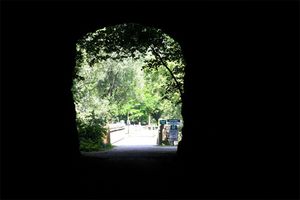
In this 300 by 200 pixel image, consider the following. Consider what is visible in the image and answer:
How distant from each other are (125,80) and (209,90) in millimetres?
40775

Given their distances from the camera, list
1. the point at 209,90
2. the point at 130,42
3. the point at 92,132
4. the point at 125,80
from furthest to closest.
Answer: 1. the point at 125,80
2. the point at 92,132
3. the point at 130,42
4. the point at 209,90

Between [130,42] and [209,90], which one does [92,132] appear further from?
[209,90]

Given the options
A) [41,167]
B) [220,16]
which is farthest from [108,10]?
[41,167]

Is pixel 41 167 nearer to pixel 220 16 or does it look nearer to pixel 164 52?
pixel 220 16

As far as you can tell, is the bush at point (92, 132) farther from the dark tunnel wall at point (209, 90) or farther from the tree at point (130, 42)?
the dark tunnel wall at point (209, 90)

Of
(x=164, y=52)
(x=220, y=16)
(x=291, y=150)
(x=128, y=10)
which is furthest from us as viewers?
(x=164, y=52)

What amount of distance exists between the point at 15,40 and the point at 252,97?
5162 mm

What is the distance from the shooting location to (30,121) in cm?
834

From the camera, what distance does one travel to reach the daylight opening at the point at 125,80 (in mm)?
17664

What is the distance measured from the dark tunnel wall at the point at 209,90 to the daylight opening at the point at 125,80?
21.8 feet

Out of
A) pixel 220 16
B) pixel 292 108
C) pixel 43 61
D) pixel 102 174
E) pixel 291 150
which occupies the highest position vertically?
pixel 220 16

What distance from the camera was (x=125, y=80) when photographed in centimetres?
5053

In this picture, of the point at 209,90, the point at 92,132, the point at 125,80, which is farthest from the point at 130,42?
the point at 125,80

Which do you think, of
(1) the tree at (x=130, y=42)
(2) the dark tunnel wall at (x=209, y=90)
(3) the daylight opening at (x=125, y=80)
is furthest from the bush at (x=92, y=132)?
(2) the dark tunnel wall at (x=209, y=90)
